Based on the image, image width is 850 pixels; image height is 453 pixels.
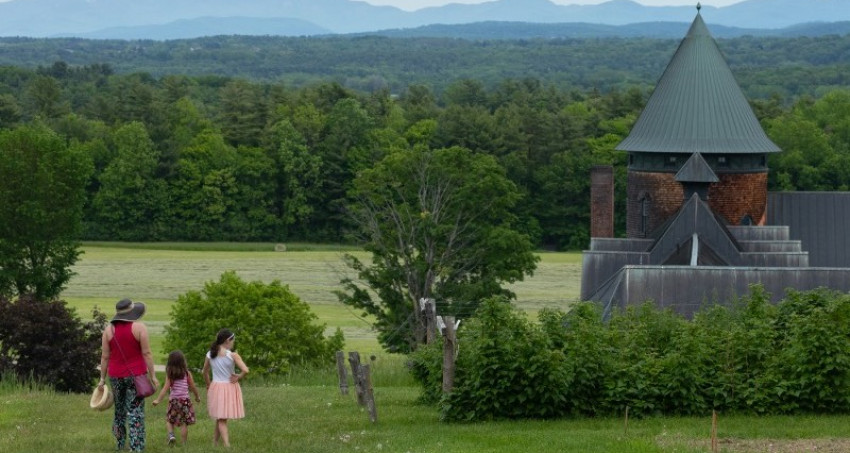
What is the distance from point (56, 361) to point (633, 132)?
2244 centimetres

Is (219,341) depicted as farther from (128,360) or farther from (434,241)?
(434,241)

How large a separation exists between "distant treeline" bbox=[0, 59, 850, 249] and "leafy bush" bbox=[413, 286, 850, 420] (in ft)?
235

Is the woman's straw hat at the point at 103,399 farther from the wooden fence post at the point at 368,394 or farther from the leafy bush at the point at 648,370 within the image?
the leafy bush at the point at 648,370

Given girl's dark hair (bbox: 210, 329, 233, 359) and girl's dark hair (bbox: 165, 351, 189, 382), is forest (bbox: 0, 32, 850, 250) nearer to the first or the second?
girl's dark hair (bbox: 165, 351, 189, 382)

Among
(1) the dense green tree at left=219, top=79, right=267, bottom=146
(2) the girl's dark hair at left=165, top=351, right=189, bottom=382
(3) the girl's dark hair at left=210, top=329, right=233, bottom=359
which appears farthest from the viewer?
(1) the dense green tree at left=219, top=79, right=267, bottom=146

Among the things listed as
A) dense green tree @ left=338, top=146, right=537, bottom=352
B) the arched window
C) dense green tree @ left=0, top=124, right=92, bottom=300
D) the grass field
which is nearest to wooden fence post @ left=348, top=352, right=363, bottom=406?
the grass field

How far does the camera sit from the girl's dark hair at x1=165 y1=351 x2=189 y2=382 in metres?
17.0

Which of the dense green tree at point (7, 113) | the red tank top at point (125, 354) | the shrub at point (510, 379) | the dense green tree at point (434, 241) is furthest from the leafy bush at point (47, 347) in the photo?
the dense green tree at point (7, 113)

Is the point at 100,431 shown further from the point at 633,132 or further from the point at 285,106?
the point at 285,106

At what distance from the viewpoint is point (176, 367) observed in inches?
673

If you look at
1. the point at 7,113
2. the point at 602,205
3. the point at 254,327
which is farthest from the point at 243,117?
the point at 254,327

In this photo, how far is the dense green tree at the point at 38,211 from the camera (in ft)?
184

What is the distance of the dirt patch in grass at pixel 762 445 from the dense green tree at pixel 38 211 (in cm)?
4262

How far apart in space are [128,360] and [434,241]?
3680cm
